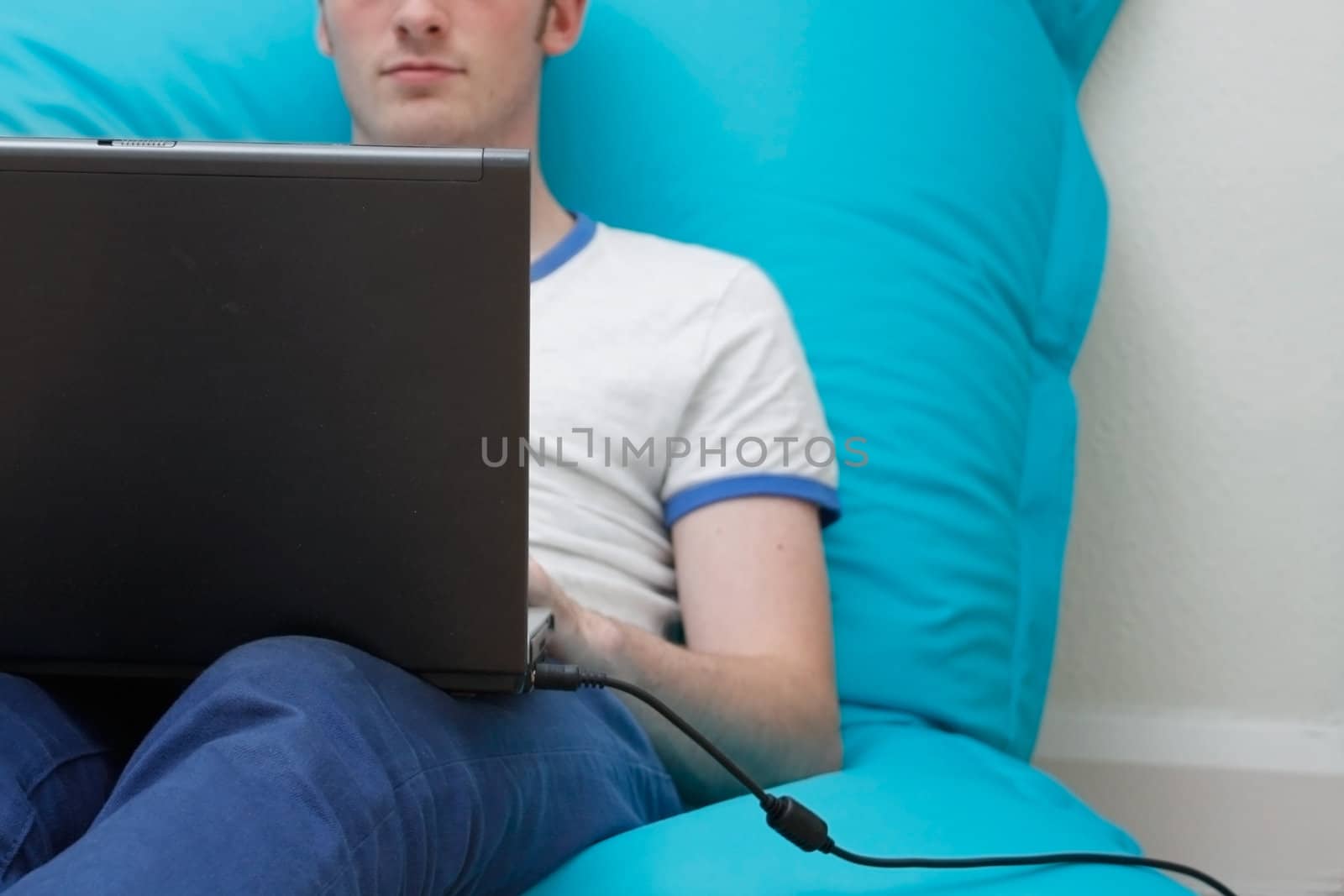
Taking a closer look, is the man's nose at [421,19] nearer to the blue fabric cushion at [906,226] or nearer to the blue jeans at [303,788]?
the blue fabric cushion at [906,226]

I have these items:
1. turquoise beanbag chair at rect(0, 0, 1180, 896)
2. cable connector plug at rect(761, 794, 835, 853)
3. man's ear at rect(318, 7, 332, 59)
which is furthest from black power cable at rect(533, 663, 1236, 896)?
man's ear at rect(318, 7, 332, 59)

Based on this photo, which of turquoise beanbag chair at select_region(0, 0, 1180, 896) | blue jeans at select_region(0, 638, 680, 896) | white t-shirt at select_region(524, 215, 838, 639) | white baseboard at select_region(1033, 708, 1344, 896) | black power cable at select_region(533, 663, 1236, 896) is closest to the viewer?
blue jeans at select_region(0, 638, 680, 896)

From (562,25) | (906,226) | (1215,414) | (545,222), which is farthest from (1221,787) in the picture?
(562,25)

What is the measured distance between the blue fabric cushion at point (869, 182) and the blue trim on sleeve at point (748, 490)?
0.11 meters

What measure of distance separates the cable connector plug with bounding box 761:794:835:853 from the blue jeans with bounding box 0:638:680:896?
0.37ft

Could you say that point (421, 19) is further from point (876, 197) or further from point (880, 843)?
point (880, 843)

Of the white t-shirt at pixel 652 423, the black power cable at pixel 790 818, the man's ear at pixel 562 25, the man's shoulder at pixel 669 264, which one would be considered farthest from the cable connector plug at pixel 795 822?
the man's ear at pixel 562 25

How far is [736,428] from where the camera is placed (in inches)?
42.9

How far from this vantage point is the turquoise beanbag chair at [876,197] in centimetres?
117

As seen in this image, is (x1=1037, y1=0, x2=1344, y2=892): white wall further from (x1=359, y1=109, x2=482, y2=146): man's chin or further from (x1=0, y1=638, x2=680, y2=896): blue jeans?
(x1=0, y1=638, x2=680, y2=896): blue jeans

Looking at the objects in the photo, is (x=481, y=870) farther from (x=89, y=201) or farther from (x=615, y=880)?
(x=89, y=201)

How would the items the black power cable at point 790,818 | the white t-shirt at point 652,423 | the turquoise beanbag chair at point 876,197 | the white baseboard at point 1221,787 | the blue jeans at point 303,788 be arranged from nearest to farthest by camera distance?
the blue jeans at point 303,788 → the black power cable at point 790,818 → the white t-shirt at point 652,423 → the turquoise beanbag chair at point 876,197 → the white baseboard at point 1221,787

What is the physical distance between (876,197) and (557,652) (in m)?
0.64

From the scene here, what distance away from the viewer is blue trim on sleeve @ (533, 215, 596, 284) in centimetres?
117
